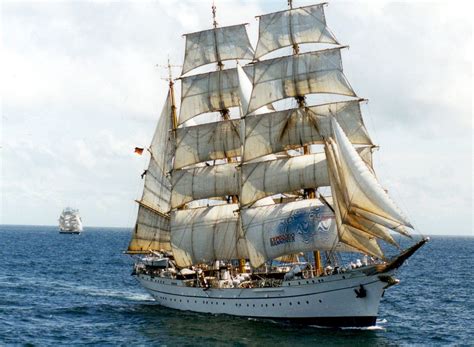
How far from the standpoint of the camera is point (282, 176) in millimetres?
49938

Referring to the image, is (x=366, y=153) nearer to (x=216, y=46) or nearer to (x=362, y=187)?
(x=362, y=187)

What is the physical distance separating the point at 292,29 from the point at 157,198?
2151cm

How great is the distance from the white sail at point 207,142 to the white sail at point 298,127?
4809 millimetres

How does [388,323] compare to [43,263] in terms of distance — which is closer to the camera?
[388,323]

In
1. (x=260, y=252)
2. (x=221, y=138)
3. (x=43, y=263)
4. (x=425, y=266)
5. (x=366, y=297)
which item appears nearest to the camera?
(x=366, y=297)

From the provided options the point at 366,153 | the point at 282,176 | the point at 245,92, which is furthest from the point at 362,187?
the point at 245,92

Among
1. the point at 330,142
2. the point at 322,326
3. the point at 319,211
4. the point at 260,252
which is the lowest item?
the point at 322,326

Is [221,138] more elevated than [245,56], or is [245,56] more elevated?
[245,56]

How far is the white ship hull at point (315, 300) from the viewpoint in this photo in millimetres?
43438

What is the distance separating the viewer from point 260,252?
50.5m

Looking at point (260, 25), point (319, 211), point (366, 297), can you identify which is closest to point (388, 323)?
point (366, 297)

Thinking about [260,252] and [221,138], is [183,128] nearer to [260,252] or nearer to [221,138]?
[221,138]

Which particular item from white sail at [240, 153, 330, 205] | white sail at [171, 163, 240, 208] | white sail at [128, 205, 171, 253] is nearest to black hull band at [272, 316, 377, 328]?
white sail at [240, 153, 330, 205]

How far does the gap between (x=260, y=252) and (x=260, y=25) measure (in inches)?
742
